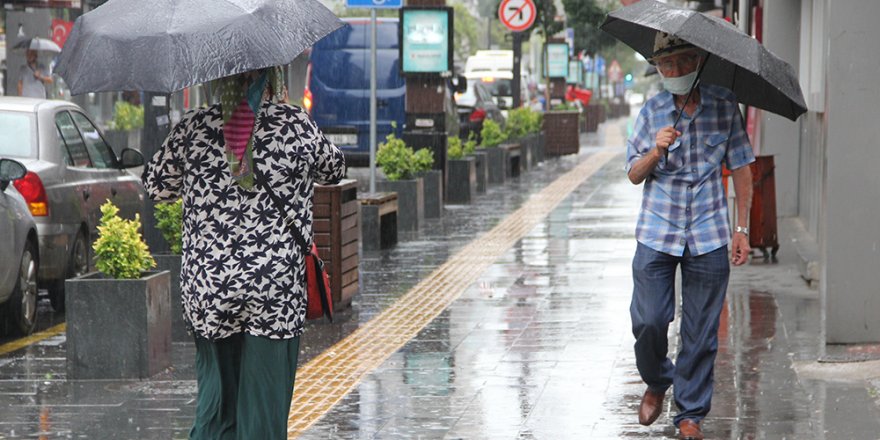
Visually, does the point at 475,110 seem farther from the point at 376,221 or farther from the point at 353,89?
the point at 376,221

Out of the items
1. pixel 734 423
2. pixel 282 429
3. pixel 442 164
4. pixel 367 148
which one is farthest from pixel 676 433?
pixel 367 148

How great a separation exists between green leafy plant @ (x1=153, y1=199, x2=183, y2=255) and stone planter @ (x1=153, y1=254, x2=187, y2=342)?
0.11 meters

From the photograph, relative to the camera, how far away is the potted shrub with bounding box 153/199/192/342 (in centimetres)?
1041

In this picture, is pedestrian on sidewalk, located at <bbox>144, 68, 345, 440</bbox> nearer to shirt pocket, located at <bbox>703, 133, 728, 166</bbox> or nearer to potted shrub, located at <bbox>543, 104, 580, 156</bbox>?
shirt pocket, located at <bbox>703, 133, 728, 166</bbox>

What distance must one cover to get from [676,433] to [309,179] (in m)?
2.45

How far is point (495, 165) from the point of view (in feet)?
87.5

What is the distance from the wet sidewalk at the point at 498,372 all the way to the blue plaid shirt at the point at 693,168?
0.90 meters

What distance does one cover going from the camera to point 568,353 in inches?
387

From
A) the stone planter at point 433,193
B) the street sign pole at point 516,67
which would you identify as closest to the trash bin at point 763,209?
the stone planter at point 433,193

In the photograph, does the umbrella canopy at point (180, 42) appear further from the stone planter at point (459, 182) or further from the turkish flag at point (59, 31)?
the turkish flag at point (59, 31)

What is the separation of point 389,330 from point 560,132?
25840 mm

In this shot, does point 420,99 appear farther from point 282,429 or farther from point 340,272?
point 282,429

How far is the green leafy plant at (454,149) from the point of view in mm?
22406

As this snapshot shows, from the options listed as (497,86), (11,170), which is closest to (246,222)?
(11,170)
